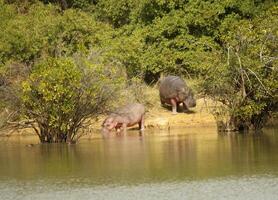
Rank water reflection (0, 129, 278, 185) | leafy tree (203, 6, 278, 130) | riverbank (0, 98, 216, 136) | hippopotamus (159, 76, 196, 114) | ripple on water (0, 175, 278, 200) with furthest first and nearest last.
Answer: hippopotamus (159, 76, 196, 114) < riverbank (0, 98, 216, 136) < leafy tree (203, 6, 278, 130) < water reflection (0, 129, 278, 185) < ripple on water (0, 175, 278, 200)

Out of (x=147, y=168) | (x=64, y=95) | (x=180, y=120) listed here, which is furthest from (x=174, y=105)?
(x=147, y=168)

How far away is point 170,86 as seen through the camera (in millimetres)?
32312

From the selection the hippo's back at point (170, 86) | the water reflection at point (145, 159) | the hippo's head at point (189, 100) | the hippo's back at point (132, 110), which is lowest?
the water reflection at point (145, 159)

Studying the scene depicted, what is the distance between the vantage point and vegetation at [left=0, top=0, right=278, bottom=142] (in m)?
24.3

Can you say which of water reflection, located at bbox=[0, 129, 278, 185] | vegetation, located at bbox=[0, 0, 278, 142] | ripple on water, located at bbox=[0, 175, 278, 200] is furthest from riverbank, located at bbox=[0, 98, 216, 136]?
ripple on water, located at bbox=[0, 175, 278, 200]

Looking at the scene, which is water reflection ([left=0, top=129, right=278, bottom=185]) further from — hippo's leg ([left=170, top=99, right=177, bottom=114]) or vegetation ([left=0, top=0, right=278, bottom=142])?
hippo's leg ([left=170, top=99, right=177, bottom=114])

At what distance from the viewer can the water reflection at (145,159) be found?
16.8m

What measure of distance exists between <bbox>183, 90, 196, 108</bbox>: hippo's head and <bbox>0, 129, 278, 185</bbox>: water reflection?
501 cm

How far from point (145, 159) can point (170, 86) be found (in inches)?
506

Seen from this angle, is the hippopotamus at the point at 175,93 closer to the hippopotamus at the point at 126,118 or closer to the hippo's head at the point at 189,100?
the hippo's head at the point at 189,100

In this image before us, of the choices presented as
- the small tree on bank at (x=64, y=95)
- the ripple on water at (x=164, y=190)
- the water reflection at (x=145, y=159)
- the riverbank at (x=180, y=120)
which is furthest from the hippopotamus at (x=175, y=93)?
the ripple on water at (x=164, y=190)

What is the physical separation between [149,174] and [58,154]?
560cm

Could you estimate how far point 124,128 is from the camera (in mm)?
31141

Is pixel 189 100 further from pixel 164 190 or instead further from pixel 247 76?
pixel 164 190
